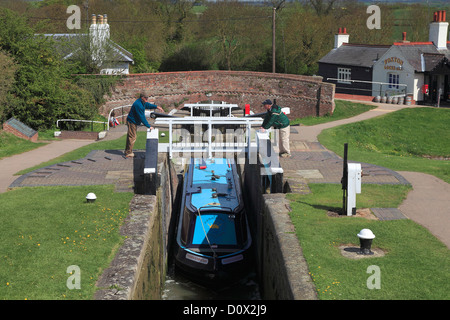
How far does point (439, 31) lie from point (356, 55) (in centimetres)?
576

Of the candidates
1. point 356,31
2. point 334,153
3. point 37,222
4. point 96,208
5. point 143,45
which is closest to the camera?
point 37,222

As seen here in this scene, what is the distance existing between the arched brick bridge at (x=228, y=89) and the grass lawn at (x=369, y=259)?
2298cm

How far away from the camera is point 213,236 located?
1367cm

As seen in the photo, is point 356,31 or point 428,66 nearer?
point 428,66

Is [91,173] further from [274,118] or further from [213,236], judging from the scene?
[274,118]

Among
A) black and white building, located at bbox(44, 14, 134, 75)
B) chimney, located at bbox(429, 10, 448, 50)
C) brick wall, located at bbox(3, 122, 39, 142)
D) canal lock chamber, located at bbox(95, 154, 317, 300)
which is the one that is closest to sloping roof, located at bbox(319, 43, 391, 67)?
chimney, located at bbox(429, 10, 448, 50)

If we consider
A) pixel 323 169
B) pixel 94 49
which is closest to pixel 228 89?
pixel 94 49

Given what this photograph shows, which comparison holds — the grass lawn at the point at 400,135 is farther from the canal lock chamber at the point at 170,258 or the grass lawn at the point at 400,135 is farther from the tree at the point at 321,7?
the tree at the point at 321,7

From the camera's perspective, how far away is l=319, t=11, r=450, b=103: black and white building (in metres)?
33.6

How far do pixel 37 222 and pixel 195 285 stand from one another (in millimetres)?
4114

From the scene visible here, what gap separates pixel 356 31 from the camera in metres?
51.3

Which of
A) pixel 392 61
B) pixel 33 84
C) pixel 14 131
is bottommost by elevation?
pixel 14 131

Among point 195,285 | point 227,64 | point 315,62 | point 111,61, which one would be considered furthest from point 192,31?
point 195,285
